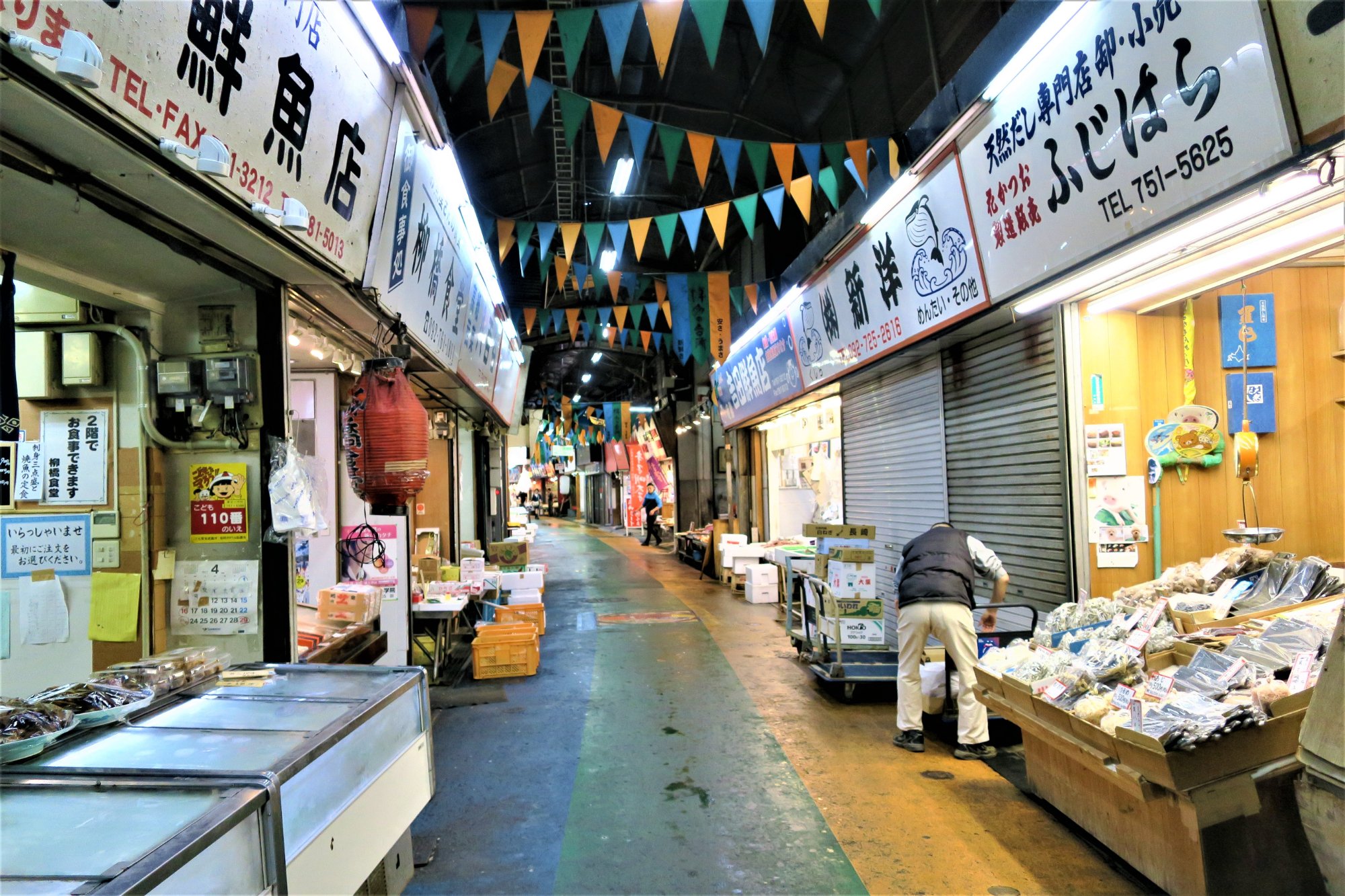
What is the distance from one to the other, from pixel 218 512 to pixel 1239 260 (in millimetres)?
6206

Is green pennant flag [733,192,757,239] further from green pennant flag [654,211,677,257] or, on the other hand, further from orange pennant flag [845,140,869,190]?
orange pennant flag [845,140,869,190]

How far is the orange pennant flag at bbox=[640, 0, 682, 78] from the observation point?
4730mm

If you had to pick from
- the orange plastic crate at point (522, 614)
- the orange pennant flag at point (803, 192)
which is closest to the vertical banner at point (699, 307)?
the orange pennant flag at point (803, 192)

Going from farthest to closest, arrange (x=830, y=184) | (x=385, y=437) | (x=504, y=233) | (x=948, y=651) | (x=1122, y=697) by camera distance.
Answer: (x=504, y=233)
(x=830, y=184)
(x=948, y=651)
(x=385, y=437)
(x=1122, y=697)

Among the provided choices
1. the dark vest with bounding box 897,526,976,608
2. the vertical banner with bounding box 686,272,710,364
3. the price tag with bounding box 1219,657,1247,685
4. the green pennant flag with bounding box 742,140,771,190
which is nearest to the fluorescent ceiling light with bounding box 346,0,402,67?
the green pennant flag with bounding box 742,140,771,190

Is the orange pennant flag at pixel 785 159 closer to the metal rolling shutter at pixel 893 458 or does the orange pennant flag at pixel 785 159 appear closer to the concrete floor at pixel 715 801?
the metal rolling shutter at pixel 893 458

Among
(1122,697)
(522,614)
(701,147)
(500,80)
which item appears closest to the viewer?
(1122,697)

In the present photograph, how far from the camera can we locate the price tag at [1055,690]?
3.81 m

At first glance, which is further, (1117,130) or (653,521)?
(653,521)

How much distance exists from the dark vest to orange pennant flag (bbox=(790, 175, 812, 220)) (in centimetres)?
380

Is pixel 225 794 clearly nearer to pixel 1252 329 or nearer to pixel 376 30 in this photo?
pixel 376 30

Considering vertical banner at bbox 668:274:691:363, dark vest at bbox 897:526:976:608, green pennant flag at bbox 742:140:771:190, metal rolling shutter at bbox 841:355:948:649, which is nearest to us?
dark vest at bbox 897:526:976:608

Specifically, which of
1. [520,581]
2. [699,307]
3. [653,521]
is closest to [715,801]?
[520,581]

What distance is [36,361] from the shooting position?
3.59 meters
